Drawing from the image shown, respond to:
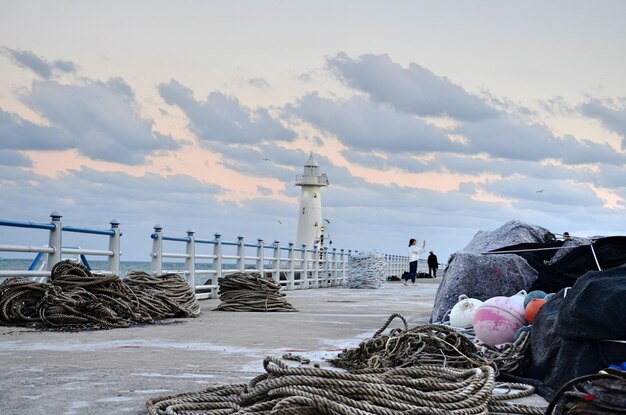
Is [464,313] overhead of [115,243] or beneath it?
beneath

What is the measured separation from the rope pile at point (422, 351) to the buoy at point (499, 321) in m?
0.60

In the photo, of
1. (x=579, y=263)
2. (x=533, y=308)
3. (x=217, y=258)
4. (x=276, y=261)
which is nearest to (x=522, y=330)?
(x=533, y=308)

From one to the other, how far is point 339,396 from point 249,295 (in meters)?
9.14

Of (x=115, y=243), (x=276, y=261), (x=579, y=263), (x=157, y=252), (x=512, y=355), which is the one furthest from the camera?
(x=276, y=261)

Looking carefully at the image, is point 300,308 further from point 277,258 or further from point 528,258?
point 277,258

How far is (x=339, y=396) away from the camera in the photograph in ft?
12.2

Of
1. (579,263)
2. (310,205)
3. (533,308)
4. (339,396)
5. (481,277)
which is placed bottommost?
(339,396)

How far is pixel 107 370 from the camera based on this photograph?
563 cm

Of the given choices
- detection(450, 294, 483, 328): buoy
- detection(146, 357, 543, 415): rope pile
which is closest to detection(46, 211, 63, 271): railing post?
detection(450, 294, 483, 328): buoy

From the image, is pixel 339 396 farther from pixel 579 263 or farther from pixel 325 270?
pixel 325 270

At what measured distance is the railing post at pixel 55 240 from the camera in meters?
10.7

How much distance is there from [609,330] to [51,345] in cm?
472

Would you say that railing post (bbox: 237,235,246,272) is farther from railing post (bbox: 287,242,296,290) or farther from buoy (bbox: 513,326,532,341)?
buoy (bbox: 513,326,532,341)

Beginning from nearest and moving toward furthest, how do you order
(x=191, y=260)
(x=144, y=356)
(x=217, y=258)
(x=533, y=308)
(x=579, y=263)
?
(x=533, y=308) < (x=144, y=356) < (x=579, y=263) < (x=191, y=260) < (x=217, y=258)
